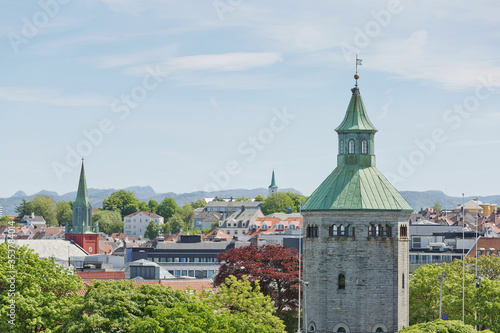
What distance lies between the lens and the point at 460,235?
144125mm

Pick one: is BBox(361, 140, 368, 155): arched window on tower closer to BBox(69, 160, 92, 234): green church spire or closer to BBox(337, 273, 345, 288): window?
BBox(337, 273, 345, 288): window

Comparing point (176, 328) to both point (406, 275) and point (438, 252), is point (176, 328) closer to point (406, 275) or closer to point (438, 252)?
point (406, 275)

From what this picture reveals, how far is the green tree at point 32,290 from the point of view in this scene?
5638cm

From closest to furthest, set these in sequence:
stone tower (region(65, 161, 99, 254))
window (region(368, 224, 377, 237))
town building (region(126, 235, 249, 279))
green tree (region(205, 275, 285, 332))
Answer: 1. window (region(368, 224, 377, 237))
2. green tree (region(205, 275, 285, 332))
3. town building (region(126, 235, 249, 279))
4. stone tower (region(65, 161, 99, 254))

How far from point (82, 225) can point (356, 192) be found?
439ft

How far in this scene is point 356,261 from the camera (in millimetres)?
63031

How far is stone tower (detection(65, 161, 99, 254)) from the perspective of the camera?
7470 inches

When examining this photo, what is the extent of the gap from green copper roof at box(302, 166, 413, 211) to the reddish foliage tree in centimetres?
1509

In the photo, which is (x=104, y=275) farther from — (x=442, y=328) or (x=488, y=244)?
(x=442, y=328)

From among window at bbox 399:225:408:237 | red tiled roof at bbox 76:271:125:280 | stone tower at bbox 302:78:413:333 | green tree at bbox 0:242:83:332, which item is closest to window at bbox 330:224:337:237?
stone tower at bbox 302:78:413:333

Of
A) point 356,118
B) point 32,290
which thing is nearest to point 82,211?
point 356,118

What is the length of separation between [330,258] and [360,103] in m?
11.6

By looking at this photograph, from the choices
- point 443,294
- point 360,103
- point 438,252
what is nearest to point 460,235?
point 438,252

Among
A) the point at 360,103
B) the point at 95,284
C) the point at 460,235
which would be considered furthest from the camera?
the point at 460,235
